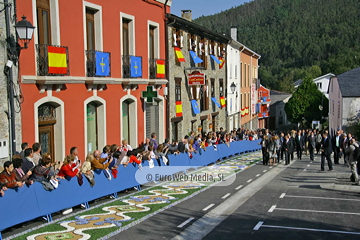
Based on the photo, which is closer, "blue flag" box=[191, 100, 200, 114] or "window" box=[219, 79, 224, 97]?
"blue flag" box=[191, 100, 200, 114]

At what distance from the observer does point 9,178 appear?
9453 millimetres

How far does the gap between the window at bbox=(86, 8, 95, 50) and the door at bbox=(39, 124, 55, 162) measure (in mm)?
3873

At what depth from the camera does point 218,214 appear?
11.4 m

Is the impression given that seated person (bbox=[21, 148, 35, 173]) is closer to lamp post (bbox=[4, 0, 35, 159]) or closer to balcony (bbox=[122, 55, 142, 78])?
lamp post (bbox=[4, 0, 35, 159])

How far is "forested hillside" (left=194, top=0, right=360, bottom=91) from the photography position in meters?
132

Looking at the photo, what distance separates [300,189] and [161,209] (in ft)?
18.3

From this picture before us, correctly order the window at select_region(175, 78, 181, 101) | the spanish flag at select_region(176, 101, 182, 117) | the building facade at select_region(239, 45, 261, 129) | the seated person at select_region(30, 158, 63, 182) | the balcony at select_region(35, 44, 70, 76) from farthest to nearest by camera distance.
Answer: the building facade at select_region(239, 45, 261, 129) < the window at select_region(175, 78, 181, 101) < the spanish flag at select_region(176, 101, 182, 117) < the balcony at select_region(35, 44, 70, 76) < the seated person at select_region(30, 158, 63, 182)

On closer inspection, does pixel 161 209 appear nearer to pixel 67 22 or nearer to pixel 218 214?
pixel 218 214

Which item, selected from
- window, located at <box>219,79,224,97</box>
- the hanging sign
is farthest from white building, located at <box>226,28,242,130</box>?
the hanging sign

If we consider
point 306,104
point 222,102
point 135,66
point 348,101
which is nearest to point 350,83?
point 348,101

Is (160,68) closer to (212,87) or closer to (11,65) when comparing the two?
(11,65)

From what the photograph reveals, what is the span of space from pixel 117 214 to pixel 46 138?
203 inches

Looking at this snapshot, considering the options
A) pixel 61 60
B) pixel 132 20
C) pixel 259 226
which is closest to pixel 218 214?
pixel 259 226

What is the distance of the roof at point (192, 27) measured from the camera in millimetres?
24316
